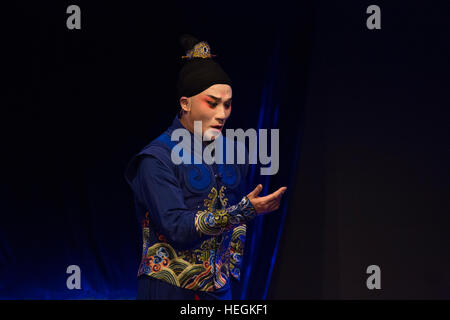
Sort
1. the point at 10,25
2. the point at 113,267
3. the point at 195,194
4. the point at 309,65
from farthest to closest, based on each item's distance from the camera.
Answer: the point at 309,65 < the point at 113,267 < the point at 10,25 < the point at 195,194

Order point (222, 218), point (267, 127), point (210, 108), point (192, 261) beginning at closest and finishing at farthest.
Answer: point (222, 218), point (192, 261), point (210, 108), point (267, 127)

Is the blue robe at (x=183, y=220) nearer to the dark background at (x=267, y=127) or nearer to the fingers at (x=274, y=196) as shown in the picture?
the fingers at (x=274, y=196)

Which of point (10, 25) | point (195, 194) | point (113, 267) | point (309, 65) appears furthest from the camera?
point (309, 65)

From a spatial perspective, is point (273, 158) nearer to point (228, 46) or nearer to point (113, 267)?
point (228, 46)

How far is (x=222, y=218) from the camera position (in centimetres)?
246

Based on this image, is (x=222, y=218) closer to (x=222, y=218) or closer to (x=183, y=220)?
(x=222, y=218)

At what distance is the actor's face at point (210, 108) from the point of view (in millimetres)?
2676

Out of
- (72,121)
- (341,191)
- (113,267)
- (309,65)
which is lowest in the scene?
(113,267)

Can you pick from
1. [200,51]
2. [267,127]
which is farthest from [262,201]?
[267,127]

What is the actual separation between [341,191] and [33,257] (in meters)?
1.77

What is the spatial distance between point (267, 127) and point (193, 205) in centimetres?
127

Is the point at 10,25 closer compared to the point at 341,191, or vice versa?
the point at 10,25
